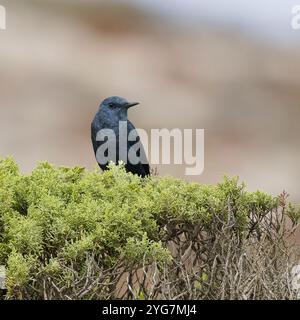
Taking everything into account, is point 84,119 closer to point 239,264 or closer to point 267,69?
point 267,69

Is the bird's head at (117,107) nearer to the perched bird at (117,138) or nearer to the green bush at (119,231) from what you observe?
the perched bird at (117,138)

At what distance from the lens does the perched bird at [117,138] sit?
7344 mm

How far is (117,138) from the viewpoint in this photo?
7395 millimetres

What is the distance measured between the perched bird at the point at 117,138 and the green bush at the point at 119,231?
1.43 meters

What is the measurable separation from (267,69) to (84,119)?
3693 mm

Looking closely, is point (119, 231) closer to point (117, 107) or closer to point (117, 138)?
point (117, 138)

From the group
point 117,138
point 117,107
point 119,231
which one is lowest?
point 119,231

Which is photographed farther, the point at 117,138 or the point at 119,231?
the point at 117,138

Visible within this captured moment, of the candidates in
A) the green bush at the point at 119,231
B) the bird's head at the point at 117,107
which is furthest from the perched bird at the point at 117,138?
the green bush at the point at 119,231

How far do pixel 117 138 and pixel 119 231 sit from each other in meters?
2.43

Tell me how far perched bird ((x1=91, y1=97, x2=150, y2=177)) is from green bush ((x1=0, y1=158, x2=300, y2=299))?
143cm

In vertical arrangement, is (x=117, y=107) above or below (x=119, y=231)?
above

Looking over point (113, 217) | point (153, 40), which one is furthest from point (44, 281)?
point (153, 40)

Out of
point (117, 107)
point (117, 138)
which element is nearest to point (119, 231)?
point (117, 138)
